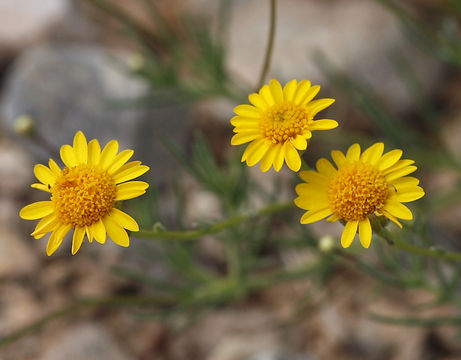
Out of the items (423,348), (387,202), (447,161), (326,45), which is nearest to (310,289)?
(423,348)

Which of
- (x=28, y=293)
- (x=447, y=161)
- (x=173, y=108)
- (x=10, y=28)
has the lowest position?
(x=28, y=293)

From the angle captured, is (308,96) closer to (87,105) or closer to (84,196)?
(84,196)

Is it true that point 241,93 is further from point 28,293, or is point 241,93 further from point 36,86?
point 28,293

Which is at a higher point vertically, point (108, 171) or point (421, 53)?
point (421, 53)

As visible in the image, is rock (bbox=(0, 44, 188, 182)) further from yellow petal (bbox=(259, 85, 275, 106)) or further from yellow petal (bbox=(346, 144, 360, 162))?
yellow petal (bbox=(346, 144, 360, 162))

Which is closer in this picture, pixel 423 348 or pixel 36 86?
pixel 423 348

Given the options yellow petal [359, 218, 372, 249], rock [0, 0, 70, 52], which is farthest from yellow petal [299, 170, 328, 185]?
rock [0, 0, 70, 52]

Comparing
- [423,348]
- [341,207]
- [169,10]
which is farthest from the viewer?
[169,10]
